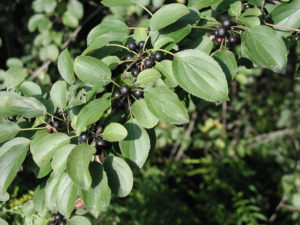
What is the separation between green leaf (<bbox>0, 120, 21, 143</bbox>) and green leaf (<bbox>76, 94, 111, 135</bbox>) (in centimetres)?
32

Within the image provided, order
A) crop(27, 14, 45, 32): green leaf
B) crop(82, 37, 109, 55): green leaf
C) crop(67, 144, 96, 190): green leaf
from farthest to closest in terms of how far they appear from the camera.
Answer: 1. crop(27, 14, 45, 32): green leaf
2. crop(82, 37, 109, 55): green leaf
3. crop(67, 144, 96, 190): green leaf

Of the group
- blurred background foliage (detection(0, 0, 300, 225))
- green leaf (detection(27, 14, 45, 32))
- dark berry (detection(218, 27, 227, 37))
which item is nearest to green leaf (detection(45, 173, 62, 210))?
dark berry (detection(218, 27, 227, 37))

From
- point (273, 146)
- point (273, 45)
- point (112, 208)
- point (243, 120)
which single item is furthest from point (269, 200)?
point (273, 45)

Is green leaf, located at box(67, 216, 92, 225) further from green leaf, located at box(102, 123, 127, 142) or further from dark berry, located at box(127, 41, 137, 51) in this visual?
dark berry, located at box(127, 41, 137, 51)

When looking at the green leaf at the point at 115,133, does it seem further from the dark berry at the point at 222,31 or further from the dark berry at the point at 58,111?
the dark berry at the point at 222,31

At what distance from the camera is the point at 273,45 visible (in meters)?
1.07

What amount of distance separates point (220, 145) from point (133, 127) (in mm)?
2451

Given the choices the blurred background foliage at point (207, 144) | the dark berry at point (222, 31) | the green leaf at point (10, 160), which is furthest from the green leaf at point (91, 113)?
the blurred background foliage at point (207, 144)

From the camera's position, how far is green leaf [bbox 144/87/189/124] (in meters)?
0.93

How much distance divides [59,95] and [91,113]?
0.88 feet

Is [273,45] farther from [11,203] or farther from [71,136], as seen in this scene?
[11,203]

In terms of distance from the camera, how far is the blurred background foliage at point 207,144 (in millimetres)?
2770

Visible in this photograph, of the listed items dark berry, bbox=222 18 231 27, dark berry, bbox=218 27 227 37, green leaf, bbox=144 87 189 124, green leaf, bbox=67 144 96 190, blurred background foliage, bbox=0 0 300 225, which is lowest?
blurred background foliage, bbox=0 0 300 225

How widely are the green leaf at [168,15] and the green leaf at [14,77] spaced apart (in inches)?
26.1
